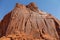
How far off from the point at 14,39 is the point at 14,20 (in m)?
10.4

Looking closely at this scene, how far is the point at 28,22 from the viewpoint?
5697 cm

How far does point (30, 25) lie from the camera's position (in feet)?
185

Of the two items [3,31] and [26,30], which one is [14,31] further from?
[3,31]

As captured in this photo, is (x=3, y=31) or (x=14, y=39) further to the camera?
(x=3, y=31)

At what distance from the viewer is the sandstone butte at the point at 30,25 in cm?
5344

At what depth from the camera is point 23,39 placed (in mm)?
49000

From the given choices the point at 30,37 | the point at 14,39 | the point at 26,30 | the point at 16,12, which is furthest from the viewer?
the point at 16,12

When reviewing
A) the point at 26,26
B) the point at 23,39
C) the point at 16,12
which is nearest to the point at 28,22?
the point at 26,26

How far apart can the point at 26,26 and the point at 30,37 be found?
5123 mm

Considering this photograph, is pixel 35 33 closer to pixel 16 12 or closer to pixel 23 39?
pixel 23 39

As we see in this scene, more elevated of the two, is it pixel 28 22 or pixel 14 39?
pixel 28 22

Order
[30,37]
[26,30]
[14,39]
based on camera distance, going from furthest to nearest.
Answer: [26,30] → [30,37] → [14,39]

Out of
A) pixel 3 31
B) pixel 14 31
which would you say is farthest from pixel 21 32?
pixel 3 31

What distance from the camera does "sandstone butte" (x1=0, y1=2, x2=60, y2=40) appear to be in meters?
53.4
